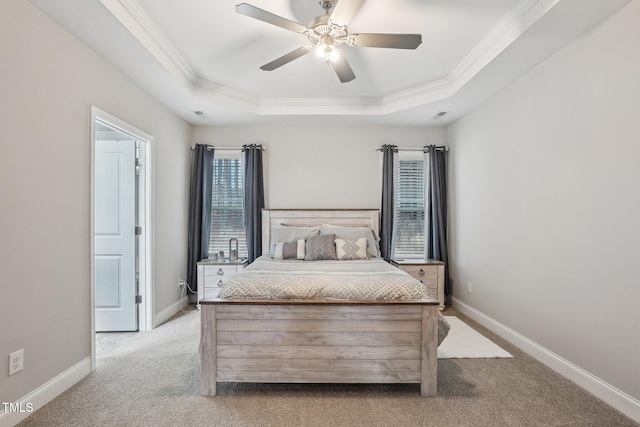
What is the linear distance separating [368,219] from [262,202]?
59.5 inches

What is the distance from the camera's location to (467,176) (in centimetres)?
400

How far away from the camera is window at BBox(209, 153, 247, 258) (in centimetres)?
454

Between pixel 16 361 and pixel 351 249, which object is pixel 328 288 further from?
pixel 16 361

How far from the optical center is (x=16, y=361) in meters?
1.88

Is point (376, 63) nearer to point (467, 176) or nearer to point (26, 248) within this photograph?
point (467, 176)

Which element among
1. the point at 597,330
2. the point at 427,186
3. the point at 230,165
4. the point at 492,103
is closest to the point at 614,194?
the point at 597,330

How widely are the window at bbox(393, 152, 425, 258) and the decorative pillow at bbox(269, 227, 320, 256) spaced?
1.37 metres

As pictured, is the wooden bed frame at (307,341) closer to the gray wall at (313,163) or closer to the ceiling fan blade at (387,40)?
the ceiling fan blade at (387,40)

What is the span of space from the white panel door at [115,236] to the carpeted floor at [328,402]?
0.86 meters

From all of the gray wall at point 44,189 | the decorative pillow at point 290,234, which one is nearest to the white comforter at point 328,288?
the gray wall at point 44,189

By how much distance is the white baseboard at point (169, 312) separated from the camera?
357 centimetres

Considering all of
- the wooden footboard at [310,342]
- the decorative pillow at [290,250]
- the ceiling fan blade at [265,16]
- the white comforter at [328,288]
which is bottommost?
the wooden footboard at [310,342]

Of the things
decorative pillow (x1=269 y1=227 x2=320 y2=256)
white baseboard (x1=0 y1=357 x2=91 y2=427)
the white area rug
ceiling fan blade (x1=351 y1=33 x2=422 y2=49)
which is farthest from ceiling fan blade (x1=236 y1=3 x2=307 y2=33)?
the white area rug

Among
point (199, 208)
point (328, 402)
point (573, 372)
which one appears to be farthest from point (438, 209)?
point (199, 208)
